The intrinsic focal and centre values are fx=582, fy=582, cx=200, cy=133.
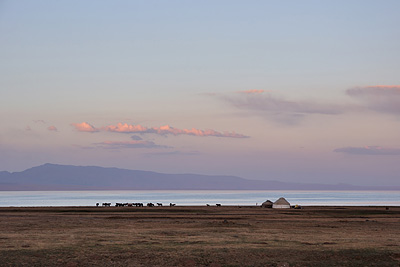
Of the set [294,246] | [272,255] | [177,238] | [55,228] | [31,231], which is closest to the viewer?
[272,255]

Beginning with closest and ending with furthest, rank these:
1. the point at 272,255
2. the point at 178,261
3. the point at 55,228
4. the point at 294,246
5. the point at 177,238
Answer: the point at 178,261 → the point at 272,255 → the point at 294,246 → the point at 177,238 → the point at 55,228

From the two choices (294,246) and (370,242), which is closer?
(294,246)

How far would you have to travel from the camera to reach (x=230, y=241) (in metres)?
44.5

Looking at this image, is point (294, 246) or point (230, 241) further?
point (230, 241)

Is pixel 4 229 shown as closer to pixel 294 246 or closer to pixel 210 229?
pixel 210 229

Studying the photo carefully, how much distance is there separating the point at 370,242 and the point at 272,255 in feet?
36.3

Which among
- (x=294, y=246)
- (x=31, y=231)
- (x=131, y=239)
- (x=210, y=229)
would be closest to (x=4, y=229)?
(x=31, y=231)

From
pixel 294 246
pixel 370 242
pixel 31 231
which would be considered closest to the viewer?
pixel 294 246

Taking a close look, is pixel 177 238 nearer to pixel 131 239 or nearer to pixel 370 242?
pixel 131 239

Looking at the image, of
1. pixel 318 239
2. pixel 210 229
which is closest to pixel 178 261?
pixel 318 239

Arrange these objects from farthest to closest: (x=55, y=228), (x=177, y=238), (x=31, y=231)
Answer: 1. (x=55, y=228)
2. (x=31, y=231)
3. (x=177, y=238)

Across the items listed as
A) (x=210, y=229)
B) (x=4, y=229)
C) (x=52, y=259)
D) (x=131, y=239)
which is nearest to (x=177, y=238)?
(x=131, y=239)

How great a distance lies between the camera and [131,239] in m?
45.7

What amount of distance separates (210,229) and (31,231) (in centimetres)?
1670
